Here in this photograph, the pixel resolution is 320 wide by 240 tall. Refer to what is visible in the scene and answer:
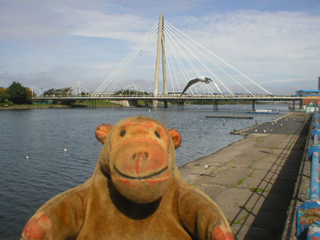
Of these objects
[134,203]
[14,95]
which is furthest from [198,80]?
[134,203]

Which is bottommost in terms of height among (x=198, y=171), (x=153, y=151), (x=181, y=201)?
(x=198, y=171)

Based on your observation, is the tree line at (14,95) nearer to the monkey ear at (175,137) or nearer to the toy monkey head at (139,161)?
the monkey ear at (175,137)

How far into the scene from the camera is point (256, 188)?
629 cm

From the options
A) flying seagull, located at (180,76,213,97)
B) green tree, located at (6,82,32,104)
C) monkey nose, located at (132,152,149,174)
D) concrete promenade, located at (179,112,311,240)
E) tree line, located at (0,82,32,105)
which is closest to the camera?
monkey nose, located at (132,152,149,174)

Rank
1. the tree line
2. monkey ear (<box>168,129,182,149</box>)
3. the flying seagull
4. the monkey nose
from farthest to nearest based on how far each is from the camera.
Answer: the tree line → the flying seagull → monkey ear (<box>168,129,182,149</box>) → the monkey nose

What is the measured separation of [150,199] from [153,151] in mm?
235

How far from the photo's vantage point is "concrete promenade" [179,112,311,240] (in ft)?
13.6

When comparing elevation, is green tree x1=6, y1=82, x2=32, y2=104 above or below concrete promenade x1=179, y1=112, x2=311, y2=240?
above

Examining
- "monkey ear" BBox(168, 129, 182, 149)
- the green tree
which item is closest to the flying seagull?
the green tree

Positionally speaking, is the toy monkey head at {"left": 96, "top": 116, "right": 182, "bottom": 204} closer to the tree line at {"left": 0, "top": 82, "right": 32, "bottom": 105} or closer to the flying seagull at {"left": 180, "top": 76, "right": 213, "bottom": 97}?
the flying seagull at {"left": 180, "top": 76, "right": 213, "bottom": 97}

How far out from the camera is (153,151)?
1533mm

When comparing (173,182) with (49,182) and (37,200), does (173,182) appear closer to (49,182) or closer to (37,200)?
(37,200)

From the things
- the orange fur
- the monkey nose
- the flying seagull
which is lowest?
the orange fur

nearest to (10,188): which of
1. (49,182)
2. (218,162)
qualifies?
(49,182)
